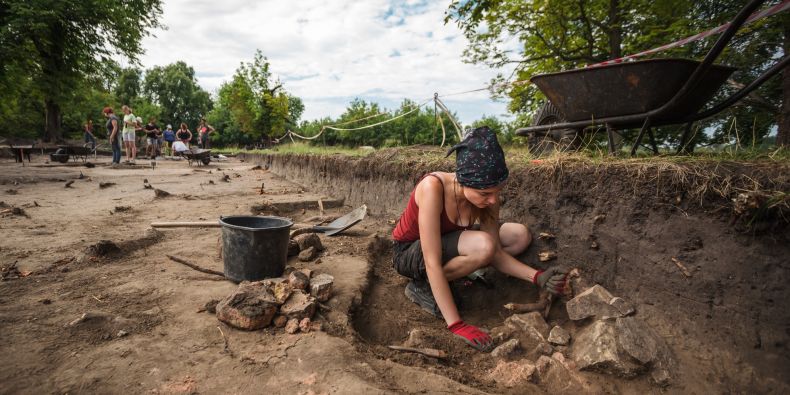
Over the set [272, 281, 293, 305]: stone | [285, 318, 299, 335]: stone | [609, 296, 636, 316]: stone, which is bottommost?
[285, 318, 299, 335]: stone

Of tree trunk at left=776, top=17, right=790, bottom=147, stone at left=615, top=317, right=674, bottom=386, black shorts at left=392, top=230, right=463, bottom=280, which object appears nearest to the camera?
stone at left=615, top=317, right=674, bottom=386

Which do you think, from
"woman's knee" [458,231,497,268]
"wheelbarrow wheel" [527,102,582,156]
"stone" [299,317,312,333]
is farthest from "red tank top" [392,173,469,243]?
"wheelbarrow wheel" [527,102,582,156]

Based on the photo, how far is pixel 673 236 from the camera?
2.18 m

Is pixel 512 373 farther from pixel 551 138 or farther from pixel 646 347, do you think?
pixel 551 138

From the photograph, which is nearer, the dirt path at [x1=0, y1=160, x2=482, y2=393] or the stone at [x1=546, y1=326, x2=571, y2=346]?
the dirt path at [x1=0, y1=160, x2=482, y2=393]

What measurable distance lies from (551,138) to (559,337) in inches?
117

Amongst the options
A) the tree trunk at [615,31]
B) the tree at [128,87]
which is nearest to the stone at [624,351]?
the tree trunk at [615,31]

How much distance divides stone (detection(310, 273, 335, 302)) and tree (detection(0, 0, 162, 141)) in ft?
51.5

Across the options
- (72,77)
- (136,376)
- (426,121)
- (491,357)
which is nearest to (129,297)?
(136,376)

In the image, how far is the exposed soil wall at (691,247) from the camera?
72.4 inches

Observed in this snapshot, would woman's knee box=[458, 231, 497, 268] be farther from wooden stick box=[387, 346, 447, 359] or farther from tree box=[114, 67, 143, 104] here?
tree box=[114, 67, 143, 104]

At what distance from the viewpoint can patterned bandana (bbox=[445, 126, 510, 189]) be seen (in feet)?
7.09

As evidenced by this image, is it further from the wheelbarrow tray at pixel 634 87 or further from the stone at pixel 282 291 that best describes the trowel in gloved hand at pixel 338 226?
the wheelbarrow tray at pixel 634 87

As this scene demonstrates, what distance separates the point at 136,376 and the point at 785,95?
6.60 meters
